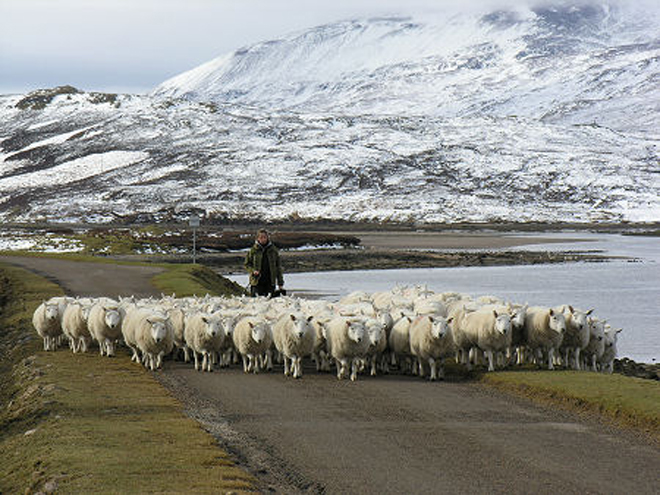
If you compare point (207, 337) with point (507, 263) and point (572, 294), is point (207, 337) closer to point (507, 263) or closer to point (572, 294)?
point (572, 294)

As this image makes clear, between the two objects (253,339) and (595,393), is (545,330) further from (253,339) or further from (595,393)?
(253,339)

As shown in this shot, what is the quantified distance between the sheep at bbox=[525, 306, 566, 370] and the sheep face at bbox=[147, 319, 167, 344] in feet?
27.8

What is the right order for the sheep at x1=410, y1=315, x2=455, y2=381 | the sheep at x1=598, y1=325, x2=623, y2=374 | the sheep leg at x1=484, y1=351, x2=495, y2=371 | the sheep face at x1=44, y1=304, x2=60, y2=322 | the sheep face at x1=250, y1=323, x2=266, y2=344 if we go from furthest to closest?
1. the sheep face at x1=44, y1=304, x2=60, y2=322
2. the sheep at x1=598, y1=325, x2=623, y2=374
3. the sheep face at x1=250, y1=323, x2=266, y2=344
4. the sheep leg at x1=484, y1=351, x2=495, y2=371
5. the sheep at x1=410, y1=315, x2=455, y2=381

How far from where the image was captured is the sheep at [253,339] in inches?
839

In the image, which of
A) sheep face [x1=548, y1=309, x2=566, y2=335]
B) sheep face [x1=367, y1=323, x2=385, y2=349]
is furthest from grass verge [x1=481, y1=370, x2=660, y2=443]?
sheep face [x1=367, y1=323, x2=385, y2=349]

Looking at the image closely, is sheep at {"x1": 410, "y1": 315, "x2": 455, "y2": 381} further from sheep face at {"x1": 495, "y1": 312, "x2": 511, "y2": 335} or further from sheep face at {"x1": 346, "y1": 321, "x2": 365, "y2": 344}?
sheep face at {"x1": 346, "y1": 321, "x2": 365, "y2": 344}

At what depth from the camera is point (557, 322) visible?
21.3 metres

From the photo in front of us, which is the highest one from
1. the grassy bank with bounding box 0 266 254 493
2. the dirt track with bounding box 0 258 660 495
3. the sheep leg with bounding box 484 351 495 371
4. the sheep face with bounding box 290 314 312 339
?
the sheep face with bounding box 290 314 312 339

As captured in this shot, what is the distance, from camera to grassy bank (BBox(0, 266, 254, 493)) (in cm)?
1191

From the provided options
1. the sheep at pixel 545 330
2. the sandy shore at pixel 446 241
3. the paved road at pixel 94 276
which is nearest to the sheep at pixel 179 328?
the sheep at pixel 545 330

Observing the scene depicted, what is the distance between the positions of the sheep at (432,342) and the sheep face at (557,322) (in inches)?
94.2

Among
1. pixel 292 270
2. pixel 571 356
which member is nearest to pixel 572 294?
pixel 292 270

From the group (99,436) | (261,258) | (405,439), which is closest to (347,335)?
(405,439)

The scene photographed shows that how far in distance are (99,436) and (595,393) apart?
8.86m
